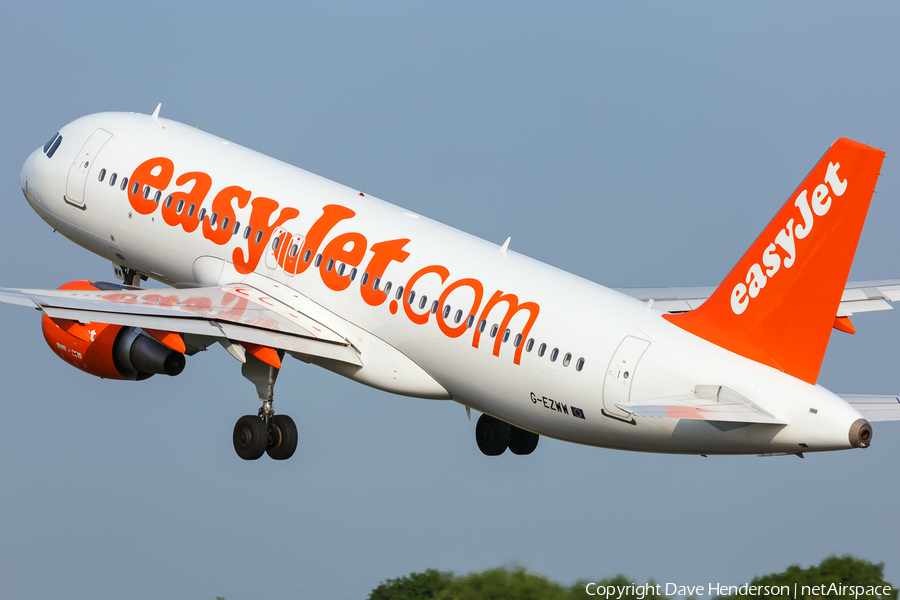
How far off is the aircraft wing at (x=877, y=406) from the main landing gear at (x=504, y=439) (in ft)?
38.8

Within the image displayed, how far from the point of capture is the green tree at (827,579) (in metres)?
35.7

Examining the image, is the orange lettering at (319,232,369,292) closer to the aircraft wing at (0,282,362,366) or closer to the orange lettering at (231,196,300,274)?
the aircraft wing at (0,282,362,366)

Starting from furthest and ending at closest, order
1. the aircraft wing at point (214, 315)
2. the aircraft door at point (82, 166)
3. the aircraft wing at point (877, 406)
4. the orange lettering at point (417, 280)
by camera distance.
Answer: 1. the aircraft door at point (82, 166)
2. the orange lettering at point (417, 280)
3. the aircraft wing at point (214, 315)
4. the aircraft wing at point (877, 406)

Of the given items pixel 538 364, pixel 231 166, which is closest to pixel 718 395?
pixel 538 364

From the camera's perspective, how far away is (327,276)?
3334 cm

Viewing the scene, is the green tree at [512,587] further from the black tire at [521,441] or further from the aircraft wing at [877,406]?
the aircraft wing at [877,406]

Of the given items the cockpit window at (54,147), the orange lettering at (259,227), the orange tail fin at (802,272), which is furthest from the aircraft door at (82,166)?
the orange tail fin at (802,272)

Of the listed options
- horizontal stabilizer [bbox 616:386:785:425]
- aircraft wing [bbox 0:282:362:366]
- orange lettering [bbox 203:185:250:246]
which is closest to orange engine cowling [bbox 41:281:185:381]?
aircraft wing [bbox 0:282:362:366]

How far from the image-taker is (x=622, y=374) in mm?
28391

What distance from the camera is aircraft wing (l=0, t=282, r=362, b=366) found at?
3119cm

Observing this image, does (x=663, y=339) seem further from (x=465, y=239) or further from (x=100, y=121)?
(x=100, y=121)

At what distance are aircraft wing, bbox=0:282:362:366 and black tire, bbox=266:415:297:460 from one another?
5.62 ft

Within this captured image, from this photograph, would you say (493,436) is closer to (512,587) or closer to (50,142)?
(512,587)

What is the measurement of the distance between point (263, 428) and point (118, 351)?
3984mm
